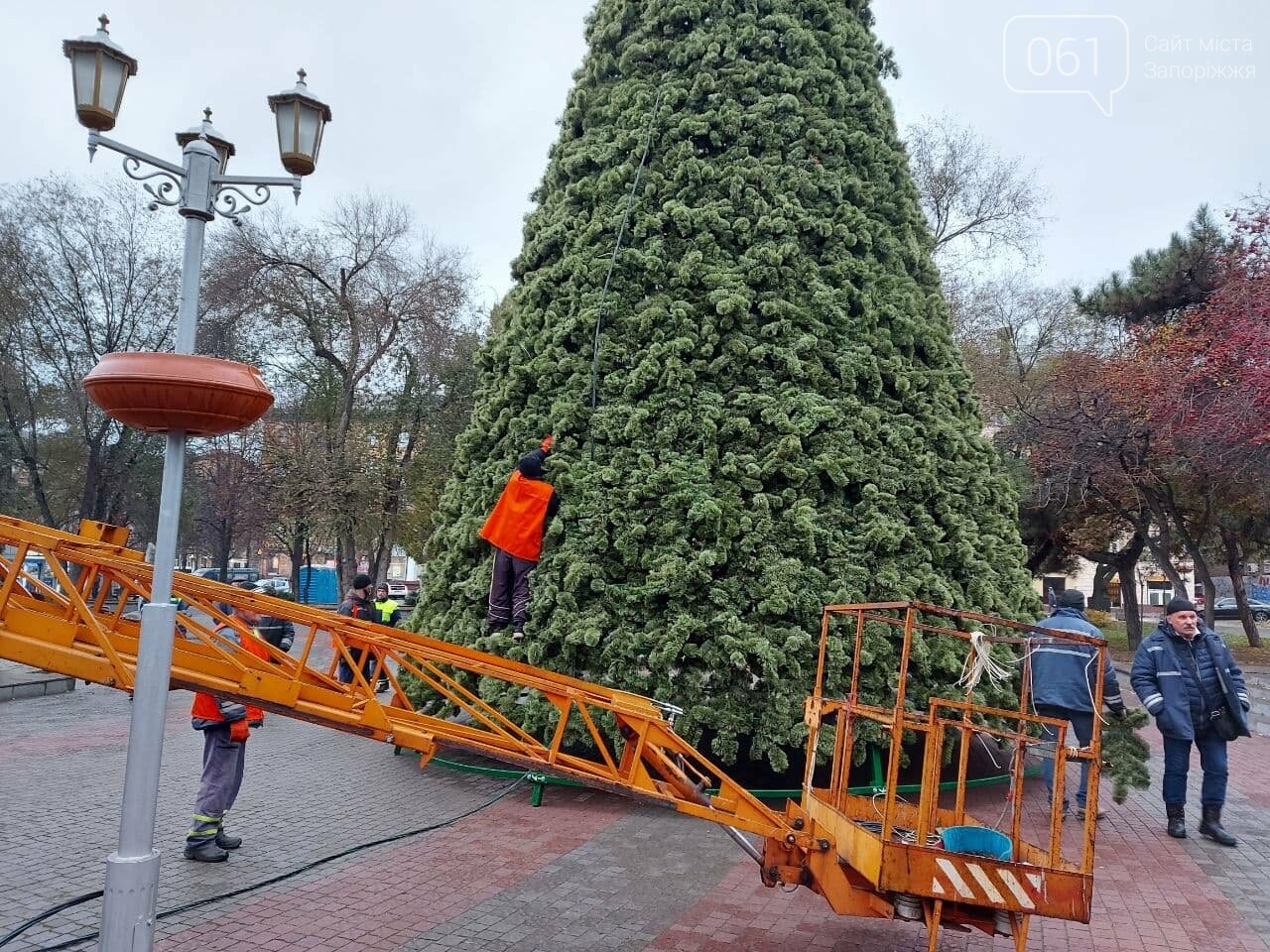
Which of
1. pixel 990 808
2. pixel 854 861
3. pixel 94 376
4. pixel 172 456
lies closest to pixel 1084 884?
pixel 854 861

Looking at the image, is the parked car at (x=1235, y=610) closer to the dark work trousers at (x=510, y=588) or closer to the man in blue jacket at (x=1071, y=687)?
the man in blue jacket at (x=1071, y=687)

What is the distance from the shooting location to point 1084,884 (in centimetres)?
375

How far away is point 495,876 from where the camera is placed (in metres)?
5.54

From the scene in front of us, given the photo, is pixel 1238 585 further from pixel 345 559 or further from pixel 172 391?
pixel 172 391

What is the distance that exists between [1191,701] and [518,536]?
5.21 meters

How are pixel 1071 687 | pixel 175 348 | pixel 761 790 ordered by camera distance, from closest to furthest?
1. pixel 175 348
2. pixel 1071 687
3. pixel 761 790

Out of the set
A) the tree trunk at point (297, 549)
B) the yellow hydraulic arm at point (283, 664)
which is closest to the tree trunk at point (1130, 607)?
the yellow hydraulic arm at point (283, 664)

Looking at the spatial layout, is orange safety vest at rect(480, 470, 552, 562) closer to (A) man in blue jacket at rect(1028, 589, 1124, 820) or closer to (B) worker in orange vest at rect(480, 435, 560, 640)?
(B) worker in orange vest at rect(480, 435, 560, 640)

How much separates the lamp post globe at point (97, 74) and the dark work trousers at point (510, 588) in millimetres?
3970

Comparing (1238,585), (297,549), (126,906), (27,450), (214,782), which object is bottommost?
(297,549)

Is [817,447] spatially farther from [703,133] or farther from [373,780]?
[373,780]

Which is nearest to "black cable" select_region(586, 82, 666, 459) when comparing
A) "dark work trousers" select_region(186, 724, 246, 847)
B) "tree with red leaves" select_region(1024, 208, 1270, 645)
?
"dark work trousers" select_region(186, 724, 246, 847)

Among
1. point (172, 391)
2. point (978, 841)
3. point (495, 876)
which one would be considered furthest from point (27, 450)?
point (978, 841)

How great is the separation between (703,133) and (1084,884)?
653 cm
